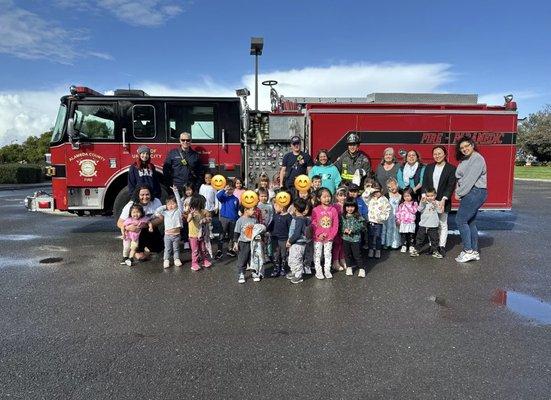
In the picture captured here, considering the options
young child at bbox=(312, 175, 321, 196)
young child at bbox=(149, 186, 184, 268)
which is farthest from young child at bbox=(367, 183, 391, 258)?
young child at bbox=(149, 186, 184, 268)

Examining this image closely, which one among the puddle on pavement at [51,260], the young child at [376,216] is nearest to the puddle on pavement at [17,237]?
the puddle on pavement at [51,260]

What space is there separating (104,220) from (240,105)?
492 centimetres

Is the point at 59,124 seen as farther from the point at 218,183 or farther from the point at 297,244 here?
the point at 297,244

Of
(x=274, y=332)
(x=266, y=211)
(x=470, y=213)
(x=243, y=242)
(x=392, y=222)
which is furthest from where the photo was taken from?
(x=392, y=222)

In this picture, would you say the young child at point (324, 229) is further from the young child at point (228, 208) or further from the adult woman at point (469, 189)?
the adult woman at point (469, 189)

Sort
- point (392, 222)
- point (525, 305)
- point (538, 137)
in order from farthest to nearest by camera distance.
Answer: point (538, 137) → point (392, 222) → point (525, 305)

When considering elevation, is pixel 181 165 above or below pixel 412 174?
above

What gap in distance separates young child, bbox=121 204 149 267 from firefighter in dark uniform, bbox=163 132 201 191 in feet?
2.94

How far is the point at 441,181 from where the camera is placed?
244 inches

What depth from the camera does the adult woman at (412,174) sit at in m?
6.57

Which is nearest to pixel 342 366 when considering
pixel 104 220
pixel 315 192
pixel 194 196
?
pixel 315 192

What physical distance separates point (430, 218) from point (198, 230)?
3581 mm

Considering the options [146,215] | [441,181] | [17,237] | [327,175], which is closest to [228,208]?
[146,215]

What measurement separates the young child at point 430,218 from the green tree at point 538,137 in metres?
57.0
